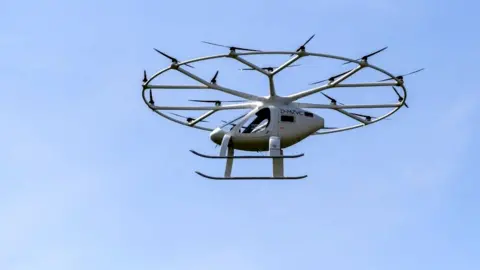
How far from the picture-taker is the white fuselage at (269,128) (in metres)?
55.8

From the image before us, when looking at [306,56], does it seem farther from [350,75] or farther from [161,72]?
[161,72]

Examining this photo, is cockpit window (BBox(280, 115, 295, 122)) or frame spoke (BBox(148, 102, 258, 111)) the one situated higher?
frame spoke (BBox(148, 102, 258, 111))

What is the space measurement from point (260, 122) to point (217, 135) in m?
2.15

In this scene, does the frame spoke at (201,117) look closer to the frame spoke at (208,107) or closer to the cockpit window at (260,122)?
the frame spoke at (208,107)

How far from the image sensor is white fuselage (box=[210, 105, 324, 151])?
183ft

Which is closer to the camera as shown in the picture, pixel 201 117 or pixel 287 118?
pixel 287 118

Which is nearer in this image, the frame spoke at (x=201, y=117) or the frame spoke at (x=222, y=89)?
the frame spoke at (x=222, y=89)

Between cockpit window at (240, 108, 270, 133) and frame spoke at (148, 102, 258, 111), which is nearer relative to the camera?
cockpit window at (240, 108, 270, 133)

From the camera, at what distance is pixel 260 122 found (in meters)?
56.3

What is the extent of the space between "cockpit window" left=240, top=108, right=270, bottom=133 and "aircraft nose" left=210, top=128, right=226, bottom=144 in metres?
0.99

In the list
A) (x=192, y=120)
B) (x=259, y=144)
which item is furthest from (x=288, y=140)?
(x=192, y=120)

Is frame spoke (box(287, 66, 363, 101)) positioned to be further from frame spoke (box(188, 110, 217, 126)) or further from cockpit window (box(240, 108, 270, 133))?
frame spoke (box(188, 110, 217, 126))

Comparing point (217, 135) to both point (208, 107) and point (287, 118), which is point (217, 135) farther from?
point (287, 118)

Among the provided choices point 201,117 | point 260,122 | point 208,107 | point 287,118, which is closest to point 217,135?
point 208,107
